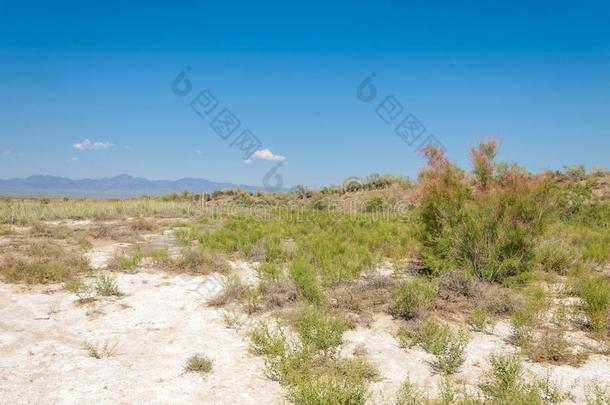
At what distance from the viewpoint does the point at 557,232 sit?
11.5 meters

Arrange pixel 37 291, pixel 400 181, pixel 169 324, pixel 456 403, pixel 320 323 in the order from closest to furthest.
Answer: pixel 456 403 < pixel 320 323 < pixel 169 324 < pixel 37 291 < pixel 400 181

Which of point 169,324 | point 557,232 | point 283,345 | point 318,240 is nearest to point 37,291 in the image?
point 169,324

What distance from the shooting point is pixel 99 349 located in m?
5.23

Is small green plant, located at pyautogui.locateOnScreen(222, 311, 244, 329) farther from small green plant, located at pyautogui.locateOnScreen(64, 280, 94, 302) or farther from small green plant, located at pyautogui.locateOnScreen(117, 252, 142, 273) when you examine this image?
small green plant, located at pyautogui.locateOnScreen(117, 252, 142, 273)

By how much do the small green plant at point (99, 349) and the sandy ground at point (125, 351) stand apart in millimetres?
62

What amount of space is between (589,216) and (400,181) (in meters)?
13.5

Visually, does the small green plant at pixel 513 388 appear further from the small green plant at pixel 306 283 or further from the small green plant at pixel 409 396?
the small green plant at pixel 306 283

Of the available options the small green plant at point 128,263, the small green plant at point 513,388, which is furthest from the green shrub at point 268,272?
the small green plant at point 513,388

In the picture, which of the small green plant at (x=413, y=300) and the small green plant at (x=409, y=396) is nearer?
the small green plant at (x=409, y=396)

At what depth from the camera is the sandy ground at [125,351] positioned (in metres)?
4.20

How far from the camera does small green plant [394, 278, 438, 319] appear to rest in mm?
6230

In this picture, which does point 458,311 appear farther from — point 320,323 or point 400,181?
point 400,181

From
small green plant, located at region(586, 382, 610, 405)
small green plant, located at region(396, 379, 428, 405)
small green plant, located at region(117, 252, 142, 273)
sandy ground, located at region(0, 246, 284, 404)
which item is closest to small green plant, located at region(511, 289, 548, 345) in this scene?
small green plant, located at region(586, 382, 610, 405)

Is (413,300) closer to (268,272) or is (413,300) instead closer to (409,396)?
(409,396)
